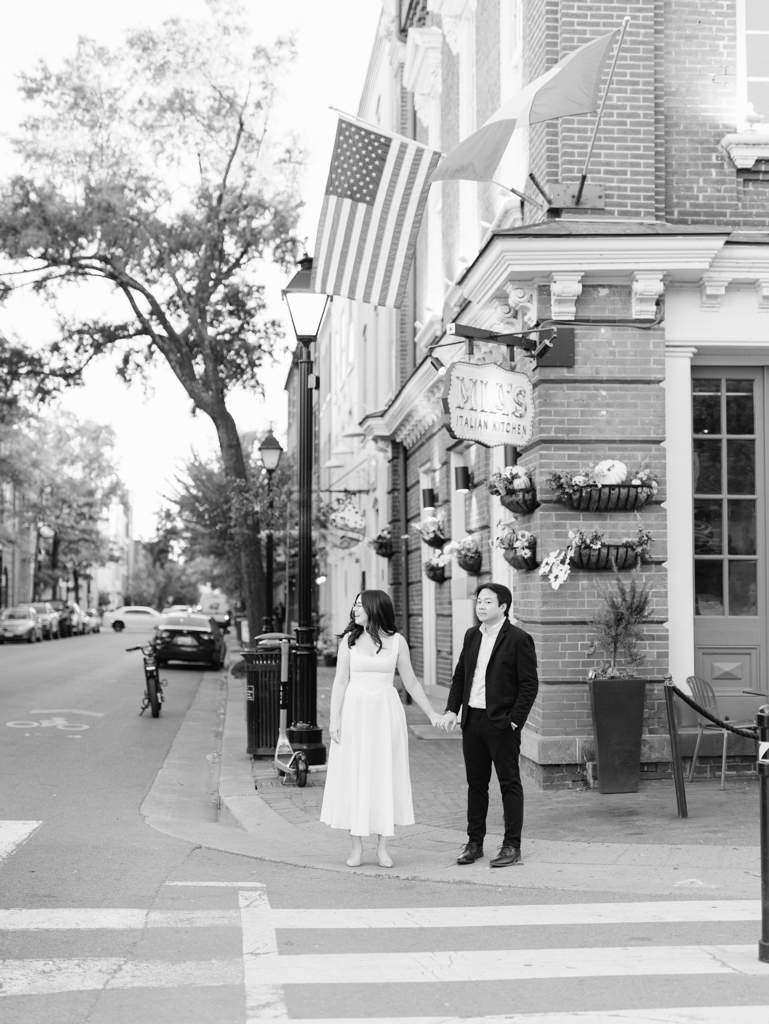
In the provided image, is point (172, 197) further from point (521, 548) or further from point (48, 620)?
point (48, 620)

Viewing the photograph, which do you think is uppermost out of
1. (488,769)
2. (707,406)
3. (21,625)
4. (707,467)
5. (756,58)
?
(756,58)

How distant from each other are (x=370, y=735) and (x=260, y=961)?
7.17 ft

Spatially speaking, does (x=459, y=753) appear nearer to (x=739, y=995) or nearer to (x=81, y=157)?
(x=739, y=995)

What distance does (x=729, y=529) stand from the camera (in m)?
10.5

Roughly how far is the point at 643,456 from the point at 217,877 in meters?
4.97

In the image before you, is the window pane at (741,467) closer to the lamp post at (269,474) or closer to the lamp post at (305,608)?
the lamp post at (305,608)

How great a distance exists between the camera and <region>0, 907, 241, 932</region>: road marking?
5.66 m

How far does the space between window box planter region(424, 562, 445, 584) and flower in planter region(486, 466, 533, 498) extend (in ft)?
19.7

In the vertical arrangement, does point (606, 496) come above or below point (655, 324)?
below

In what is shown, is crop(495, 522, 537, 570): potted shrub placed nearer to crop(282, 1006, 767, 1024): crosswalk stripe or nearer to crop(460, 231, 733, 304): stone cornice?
crop(460, 231, 733, 304): stone cornice

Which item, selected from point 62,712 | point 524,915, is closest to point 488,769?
point 524,915

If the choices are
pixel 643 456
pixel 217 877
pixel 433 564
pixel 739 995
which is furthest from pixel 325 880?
pixel 433 564

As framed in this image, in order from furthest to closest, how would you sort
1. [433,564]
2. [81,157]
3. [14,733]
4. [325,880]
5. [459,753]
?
[81,157] → [433,564] → [14,733] → [459,753] → [325,880]

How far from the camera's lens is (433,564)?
1594cm
